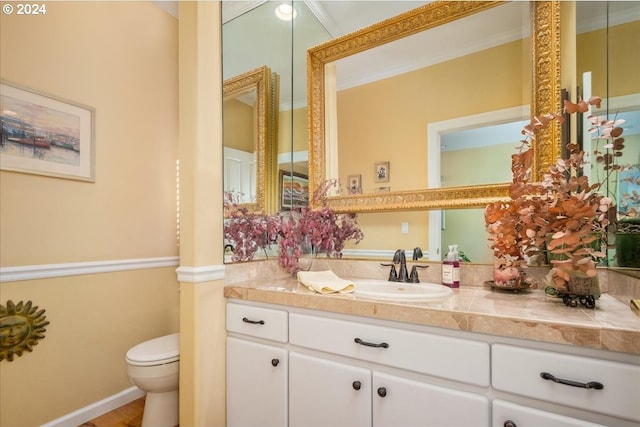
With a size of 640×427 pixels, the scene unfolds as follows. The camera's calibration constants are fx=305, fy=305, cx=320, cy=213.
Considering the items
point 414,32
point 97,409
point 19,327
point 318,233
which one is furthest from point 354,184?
point 97,409

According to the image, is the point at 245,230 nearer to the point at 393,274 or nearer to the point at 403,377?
the point at 393,274

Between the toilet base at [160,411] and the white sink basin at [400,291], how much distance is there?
1.26 m

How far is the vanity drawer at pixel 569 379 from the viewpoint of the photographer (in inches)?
31.1

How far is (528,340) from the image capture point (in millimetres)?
905

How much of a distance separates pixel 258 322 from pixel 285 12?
2081mm

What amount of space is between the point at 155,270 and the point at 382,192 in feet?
5.86

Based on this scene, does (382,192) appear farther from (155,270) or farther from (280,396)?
(155,270)

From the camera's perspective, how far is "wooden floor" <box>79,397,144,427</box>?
187 cm

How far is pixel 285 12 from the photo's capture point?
85.6 inches

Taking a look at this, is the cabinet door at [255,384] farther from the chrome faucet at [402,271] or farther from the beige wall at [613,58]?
the beige wall at [613,58]

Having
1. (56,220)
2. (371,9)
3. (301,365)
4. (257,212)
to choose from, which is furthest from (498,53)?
(56,220)

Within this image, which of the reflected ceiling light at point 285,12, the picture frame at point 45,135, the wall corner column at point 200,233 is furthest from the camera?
the reflected ceiling light at point 285,12

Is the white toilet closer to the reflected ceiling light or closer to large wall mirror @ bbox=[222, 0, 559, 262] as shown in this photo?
large wall mirror @ bbox=[222, 0, 559, 262]

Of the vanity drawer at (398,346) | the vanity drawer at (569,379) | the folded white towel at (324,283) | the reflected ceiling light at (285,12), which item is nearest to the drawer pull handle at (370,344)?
the vanity drawer at (398,346)
